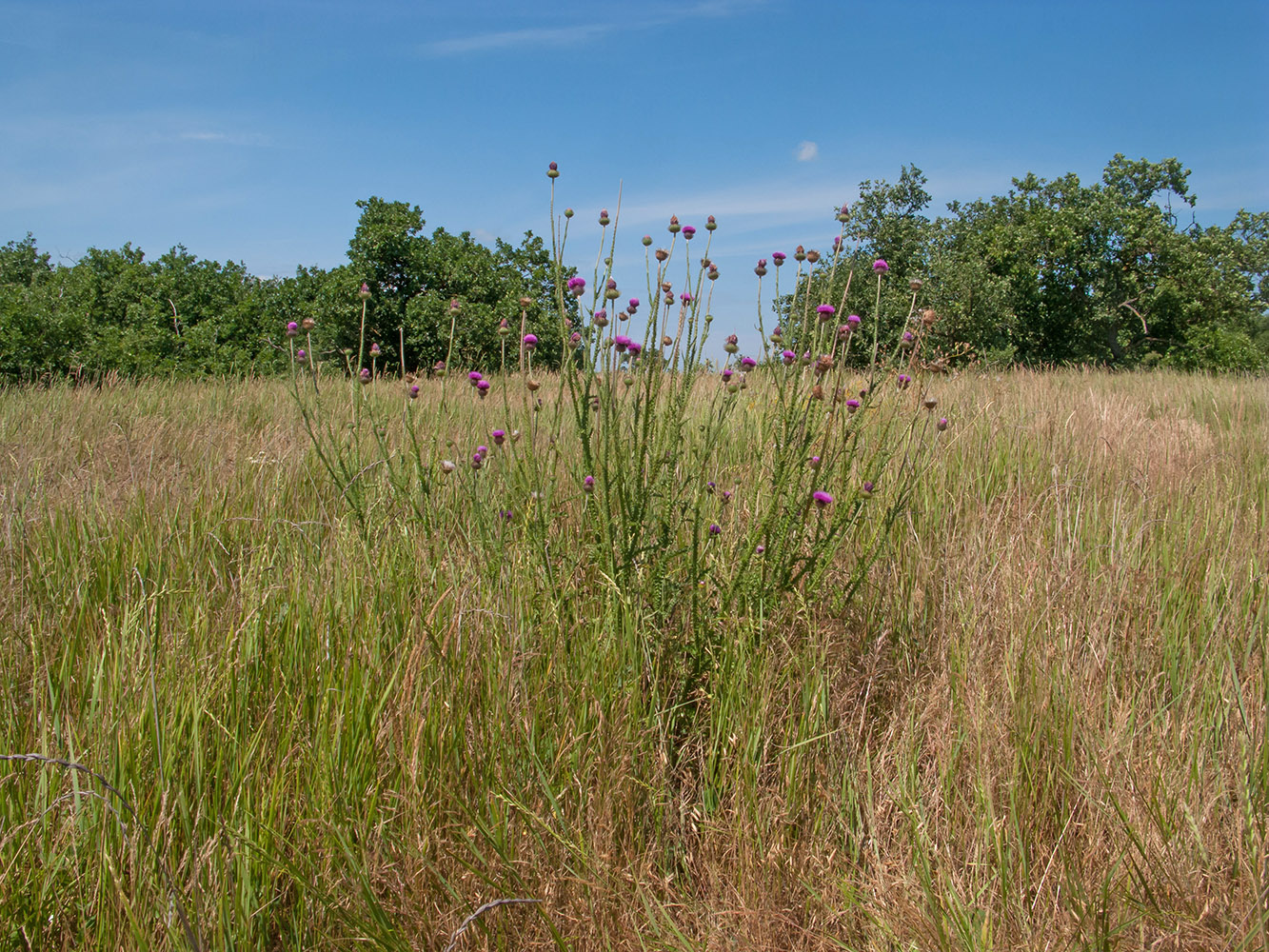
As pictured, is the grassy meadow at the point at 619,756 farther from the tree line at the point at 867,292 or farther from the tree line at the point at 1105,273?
the tree line at the point at 1105,273

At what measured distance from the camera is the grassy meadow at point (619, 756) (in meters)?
1.29

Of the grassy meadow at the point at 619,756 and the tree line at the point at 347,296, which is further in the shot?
the tree line at the point at 347,296

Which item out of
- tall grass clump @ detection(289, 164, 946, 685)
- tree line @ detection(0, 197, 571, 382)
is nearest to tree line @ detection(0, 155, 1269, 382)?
tree line @ detection(0, 197, 571, 382)

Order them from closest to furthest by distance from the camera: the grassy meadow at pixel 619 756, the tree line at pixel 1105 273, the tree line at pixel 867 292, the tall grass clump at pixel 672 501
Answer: the grassy meadow at pixel 619 756 < the tall grass clump at pixel 672 501 < the tree line at pixel 867 292 < the tree line at pixel 1105 273

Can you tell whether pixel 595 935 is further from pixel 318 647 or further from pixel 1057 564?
pixel 1057 564

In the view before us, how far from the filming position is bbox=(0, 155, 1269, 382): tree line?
12.0 m

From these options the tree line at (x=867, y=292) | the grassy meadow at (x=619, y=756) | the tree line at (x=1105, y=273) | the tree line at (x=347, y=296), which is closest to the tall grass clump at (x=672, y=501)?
the grassy meadow at (x=619, y=756)

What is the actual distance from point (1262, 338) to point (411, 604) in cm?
4852

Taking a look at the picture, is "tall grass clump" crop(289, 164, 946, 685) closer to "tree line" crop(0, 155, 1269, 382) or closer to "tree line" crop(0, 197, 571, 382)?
"tree line" crop(0, 155, 1269, 382)

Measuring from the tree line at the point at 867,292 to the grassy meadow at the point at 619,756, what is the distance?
511cm

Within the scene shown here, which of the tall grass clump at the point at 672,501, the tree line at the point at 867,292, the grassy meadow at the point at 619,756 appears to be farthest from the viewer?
the tree line at the point at 867,292

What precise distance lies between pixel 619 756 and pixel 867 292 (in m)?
9.13

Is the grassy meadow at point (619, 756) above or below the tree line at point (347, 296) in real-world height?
below

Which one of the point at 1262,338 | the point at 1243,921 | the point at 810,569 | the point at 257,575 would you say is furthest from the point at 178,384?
the point at 1262,338
